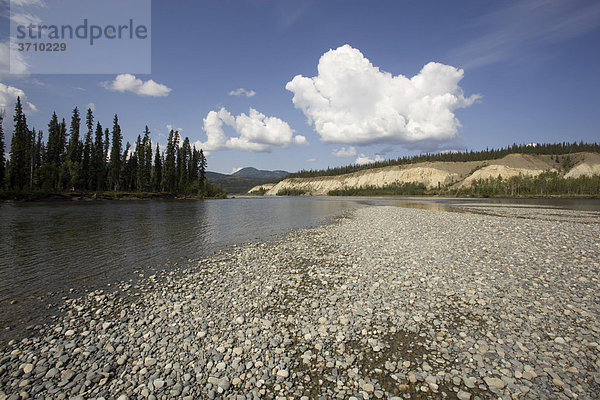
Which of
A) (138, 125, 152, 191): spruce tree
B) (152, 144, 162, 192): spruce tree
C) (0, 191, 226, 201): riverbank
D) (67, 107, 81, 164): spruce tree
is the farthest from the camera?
(152, 144, 162, 192): spruce tree

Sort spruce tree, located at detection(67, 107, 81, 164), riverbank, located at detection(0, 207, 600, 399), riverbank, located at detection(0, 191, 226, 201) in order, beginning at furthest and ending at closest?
spruce tree, located at detection(67, 107, 81, 164) < riverbank, located at detection(0, 191, 226, 201) < riverbank, located at detection(0, 207, 600, 399)

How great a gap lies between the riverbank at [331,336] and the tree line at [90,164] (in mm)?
85117

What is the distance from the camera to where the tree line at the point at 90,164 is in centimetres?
7350

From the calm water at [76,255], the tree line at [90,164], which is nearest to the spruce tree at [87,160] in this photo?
the tree line at [90,164]

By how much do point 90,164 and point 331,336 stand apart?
109 meters

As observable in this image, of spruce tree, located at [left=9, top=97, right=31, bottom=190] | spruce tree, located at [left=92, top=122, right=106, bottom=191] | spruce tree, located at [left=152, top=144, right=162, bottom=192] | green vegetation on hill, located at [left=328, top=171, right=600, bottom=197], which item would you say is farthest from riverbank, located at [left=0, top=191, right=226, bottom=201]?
green vegetation on hill, located at [left=328, top=171, right=600, bottom=197]

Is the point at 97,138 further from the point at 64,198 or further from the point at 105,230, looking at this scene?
the point at 105,230

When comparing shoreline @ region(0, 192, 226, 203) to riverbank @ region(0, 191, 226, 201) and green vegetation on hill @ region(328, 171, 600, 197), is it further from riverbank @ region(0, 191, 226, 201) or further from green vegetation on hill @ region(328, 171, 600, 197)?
green vegetation on hill @ region(328, 171, 600, 197)

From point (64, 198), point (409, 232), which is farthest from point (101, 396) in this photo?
point (64, 198)

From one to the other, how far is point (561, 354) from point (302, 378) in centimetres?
617

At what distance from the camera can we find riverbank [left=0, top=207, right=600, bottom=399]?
18.3 ft

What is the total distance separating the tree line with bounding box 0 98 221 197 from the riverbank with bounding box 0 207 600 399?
8512cm

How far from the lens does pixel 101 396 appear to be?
529cm

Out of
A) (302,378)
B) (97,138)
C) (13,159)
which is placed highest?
Result: (97,138)
